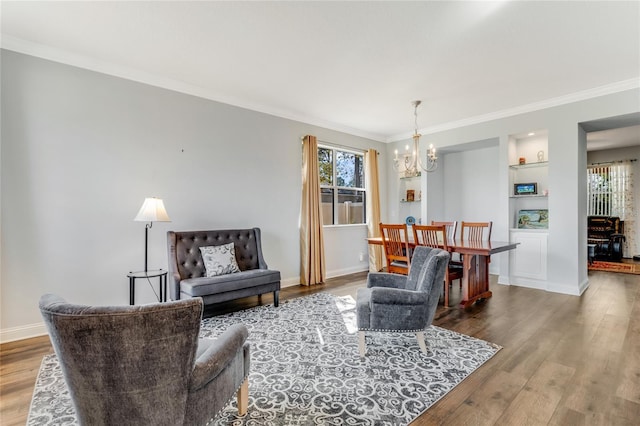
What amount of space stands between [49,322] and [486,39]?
144 inches

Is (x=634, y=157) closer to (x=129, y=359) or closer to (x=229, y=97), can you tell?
(x=229, y=97)

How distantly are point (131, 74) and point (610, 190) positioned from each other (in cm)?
1035

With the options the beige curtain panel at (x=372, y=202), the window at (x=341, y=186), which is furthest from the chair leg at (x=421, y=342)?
the beige curtain panel at (x=372, y=202)

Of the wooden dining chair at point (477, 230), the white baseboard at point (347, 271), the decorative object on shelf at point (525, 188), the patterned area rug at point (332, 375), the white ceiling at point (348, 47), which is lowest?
the patterned area rug at point (332, 375)

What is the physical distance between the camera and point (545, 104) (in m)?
4.44

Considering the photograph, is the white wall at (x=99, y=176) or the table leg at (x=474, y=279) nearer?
the white wall at (x=99, y=176)

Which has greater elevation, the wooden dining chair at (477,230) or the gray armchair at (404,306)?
the wooden dining chair at (477,230)

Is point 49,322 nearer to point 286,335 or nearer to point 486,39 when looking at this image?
point 286,335

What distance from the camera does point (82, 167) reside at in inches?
124

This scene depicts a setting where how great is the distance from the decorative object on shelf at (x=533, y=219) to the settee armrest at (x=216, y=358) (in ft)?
16.4

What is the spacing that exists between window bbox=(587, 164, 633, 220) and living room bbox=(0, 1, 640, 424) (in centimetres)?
433

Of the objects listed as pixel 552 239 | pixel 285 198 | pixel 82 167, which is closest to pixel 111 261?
pixel 82 167

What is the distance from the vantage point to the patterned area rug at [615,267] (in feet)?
18.7

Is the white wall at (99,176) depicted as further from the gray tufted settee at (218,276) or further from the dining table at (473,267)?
the dining table at (473,267)
